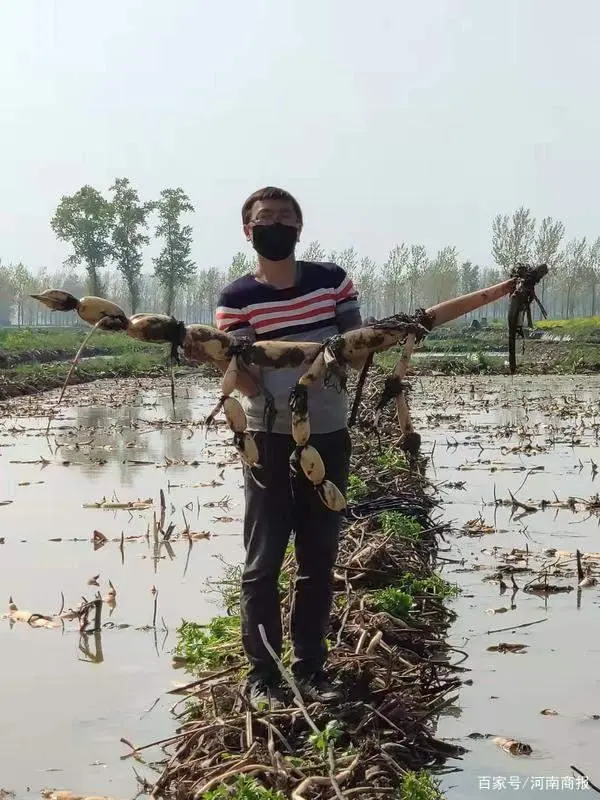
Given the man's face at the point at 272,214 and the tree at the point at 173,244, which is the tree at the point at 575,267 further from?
the man's face at the point at 272,214

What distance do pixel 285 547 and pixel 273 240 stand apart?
1.17 m

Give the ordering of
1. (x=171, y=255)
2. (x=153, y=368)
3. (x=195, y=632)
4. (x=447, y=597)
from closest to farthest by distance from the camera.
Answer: (x=195, y=632), (x=447, y=597), (x=153, y=368), (x=171, y=255)

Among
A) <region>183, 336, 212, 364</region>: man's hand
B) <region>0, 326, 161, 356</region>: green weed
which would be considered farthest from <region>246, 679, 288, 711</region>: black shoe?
<region>0, 326, 161, 356</region>: green weed

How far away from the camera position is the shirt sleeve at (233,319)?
411cm

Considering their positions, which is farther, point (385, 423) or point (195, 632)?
point (385, 423)

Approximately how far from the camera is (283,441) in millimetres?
4133

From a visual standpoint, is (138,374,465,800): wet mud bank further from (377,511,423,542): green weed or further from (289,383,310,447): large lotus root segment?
(289,383,310,447): large lotus root segment

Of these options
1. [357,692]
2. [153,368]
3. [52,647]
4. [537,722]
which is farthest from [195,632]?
[153,368]

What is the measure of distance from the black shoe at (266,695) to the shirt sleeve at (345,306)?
54.9 inches

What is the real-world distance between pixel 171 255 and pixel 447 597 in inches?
2513

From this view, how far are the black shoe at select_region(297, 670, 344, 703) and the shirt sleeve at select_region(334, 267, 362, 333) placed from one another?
4.44 ft

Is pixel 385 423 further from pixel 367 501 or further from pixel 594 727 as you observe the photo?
pixel 594 727

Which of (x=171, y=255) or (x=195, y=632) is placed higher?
(x=171, y=255)

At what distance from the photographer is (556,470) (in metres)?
11.9
